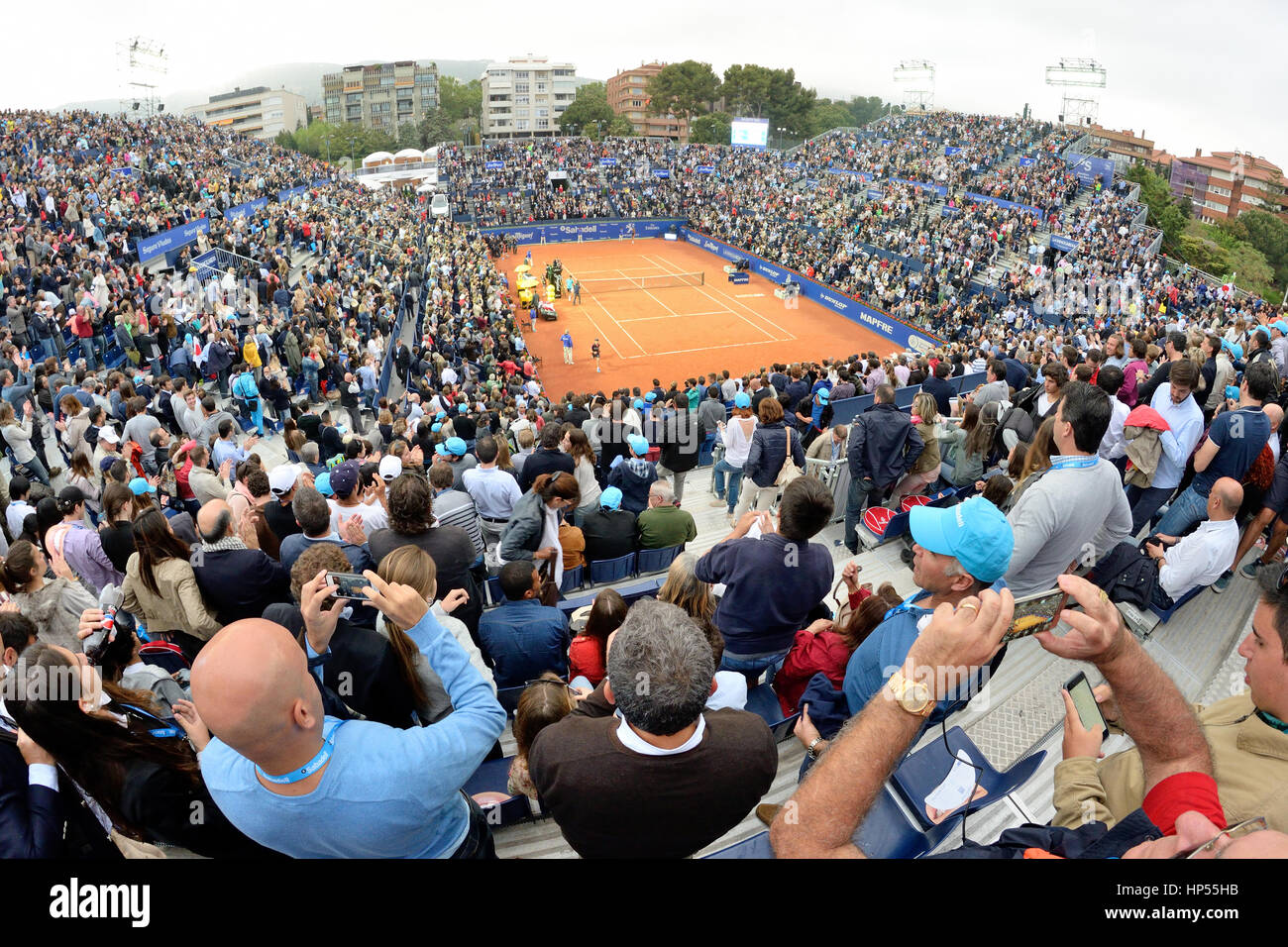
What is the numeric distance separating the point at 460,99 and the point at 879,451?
14134cm

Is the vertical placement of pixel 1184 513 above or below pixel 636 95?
below

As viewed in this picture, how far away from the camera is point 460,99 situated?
125750 mm

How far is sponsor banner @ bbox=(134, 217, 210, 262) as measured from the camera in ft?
71.0

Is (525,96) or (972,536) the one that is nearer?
(972,536)

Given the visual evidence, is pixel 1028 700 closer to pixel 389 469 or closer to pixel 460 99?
pixel 389 469

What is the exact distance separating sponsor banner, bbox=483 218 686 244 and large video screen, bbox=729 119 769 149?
15.0 metres

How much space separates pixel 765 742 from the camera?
2424mm

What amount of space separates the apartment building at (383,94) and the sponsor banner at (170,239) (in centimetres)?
11580

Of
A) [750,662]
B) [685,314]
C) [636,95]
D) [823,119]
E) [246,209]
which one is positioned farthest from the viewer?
[636,95]

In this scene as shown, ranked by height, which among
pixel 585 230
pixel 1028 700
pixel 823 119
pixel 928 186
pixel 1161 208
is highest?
pixel 823 119

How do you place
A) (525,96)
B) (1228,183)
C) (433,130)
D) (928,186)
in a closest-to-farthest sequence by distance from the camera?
(928,186) → (1228,183) → (433,130) → (525,96)

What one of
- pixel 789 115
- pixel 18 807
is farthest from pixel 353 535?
pixel 789 115

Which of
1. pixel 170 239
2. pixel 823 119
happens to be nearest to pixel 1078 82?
pixel 823 119
